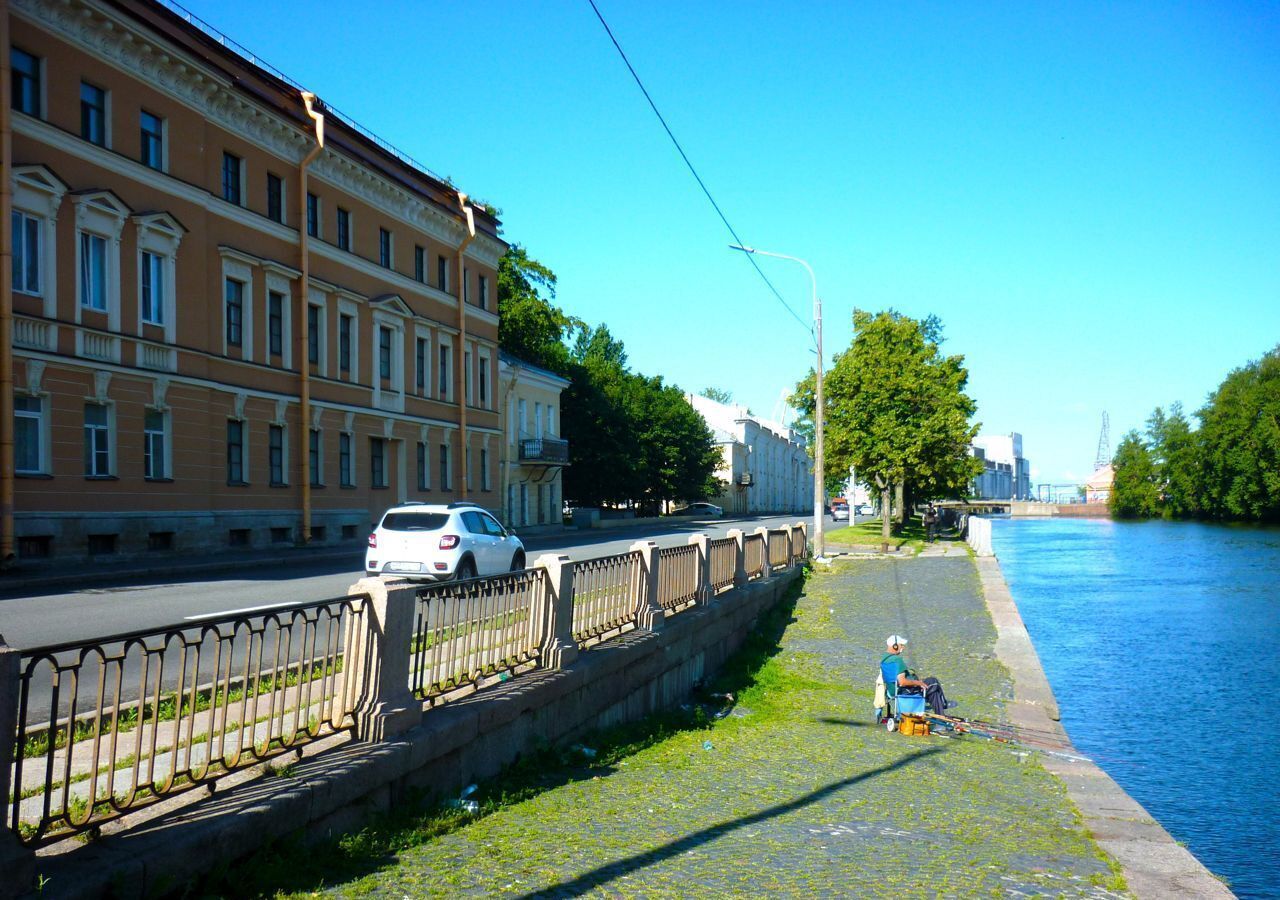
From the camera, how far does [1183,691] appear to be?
1681 centimetres

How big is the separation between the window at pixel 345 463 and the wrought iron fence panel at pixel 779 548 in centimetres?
1544

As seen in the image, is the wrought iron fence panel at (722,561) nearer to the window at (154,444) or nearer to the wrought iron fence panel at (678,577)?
the wrought iron fence panel at (678,577)

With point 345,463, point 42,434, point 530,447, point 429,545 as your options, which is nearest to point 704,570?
point 429,545

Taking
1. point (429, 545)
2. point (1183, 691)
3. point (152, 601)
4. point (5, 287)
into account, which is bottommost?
point (1183, 691)

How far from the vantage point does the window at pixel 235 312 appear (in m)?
28.5

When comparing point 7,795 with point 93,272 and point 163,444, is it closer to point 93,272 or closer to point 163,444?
point 93,272

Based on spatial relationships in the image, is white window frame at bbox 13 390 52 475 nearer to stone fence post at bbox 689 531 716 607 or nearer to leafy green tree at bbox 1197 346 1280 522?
stone fence post at bbox 689 531 716 607

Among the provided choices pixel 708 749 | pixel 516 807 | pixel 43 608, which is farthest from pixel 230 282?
Result: pixel 516 807

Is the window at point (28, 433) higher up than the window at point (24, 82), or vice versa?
the window at point (24, 82)

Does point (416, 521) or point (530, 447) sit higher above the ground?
point (530, 447)

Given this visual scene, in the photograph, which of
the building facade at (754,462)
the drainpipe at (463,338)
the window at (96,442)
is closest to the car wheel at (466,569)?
the window at (96,442)

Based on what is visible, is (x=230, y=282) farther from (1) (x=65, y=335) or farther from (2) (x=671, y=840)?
(2) (x=671, y=840)

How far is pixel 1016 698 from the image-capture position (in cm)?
1345

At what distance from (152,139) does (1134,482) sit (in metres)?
106
